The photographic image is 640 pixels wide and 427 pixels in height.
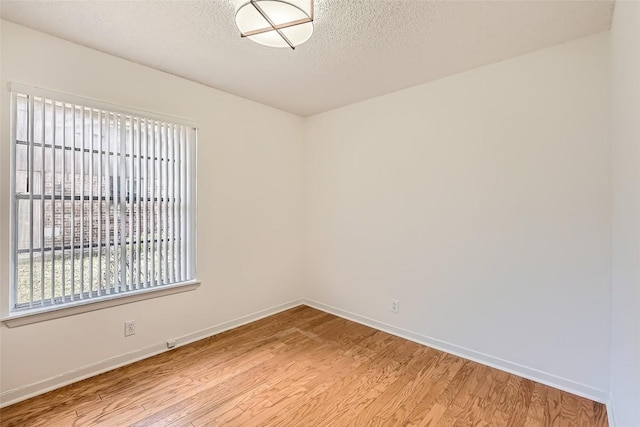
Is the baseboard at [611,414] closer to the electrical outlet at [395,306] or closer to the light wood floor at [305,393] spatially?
the light wood floor at [305,393]

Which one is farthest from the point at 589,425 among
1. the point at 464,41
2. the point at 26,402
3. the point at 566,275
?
the point at 26,402

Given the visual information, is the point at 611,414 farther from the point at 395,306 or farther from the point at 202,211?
the point at 202,211

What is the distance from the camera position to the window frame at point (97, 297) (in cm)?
189

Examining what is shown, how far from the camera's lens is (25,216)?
1942 mm

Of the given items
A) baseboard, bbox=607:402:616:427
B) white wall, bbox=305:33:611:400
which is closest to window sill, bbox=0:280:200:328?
white wall, bbox=305:33:611:400

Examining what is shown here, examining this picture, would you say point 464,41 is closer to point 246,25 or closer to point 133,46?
point 246,25

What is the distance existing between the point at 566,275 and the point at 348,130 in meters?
2.43

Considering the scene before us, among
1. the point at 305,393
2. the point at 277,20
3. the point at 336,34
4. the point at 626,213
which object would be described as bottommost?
the point at 305,393

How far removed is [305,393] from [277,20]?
8.01 feet

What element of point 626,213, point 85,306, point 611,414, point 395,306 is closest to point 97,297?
point 85,306

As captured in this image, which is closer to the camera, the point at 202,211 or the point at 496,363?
the point at 496,363

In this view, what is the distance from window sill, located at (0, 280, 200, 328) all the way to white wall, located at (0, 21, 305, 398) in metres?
0.05

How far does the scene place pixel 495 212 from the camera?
2.35m

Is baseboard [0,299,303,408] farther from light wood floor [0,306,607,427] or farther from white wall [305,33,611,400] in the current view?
white wall [305,33,611,400]
